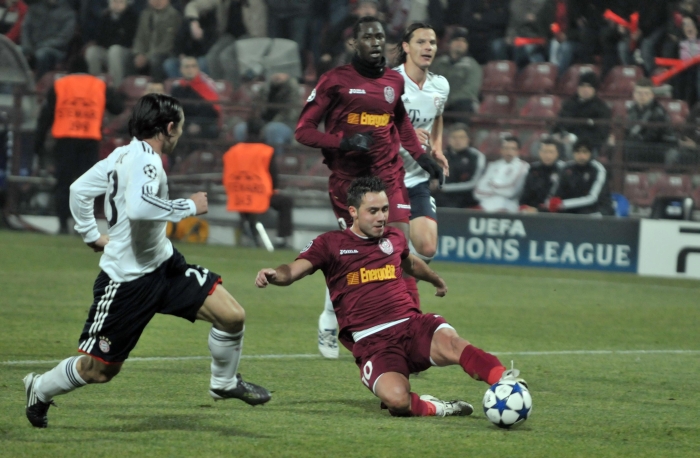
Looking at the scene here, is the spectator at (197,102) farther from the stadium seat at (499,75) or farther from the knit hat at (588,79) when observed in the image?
the knit hat at (588,79)

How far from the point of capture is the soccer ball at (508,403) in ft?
17.4

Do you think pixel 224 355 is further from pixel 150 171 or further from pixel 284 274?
pixel 150 171

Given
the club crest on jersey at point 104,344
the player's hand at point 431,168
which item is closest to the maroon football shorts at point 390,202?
the player's hand at point 431,168

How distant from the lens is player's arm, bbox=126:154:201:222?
16.6 ft

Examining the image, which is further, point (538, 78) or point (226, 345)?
point (538, 78)

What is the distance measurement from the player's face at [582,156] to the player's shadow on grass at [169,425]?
10.00 metres

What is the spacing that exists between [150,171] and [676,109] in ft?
40.6

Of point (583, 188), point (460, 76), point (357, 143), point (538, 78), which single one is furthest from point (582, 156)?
point (357, 143)

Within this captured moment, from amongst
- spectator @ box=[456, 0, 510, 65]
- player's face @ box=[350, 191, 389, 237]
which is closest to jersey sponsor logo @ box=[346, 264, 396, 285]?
player's face @ box=[350, 191, 389, 237]

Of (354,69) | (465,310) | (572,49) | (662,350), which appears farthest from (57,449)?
(572,49)

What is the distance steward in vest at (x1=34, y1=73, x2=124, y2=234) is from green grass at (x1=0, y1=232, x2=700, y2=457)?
369cm

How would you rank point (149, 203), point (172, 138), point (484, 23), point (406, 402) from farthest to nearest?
point (484, 23) < point (406, 402) < point (172, 138) < point (149, 203)

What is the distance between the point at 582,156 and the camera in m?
14.8

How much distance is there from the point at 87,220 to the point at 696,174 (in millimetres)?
10663
